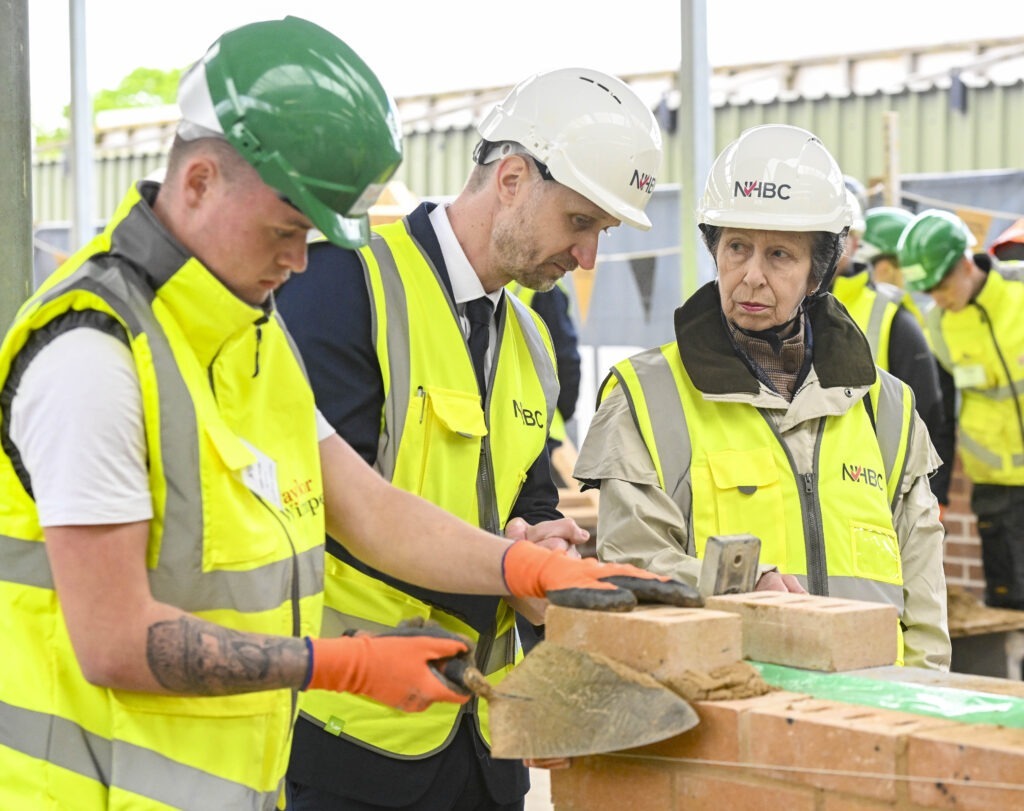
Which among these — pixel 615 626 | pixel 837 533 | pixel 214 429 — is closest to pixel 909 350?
pixel 837 533

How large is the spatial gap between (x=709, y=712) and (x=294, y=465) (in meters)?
0.74

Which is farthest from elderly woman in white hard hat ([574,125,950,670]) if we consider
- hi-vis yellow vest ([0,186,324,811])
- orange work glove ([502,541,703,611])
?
hi-vis yellow vest ([0,186,324,811])

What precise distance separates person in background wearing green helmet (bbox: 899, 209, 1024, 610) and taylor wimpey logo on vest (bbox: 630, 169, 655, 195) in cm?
434

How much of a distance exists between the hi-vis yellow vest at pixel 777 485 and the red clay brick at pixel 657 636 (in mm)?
787

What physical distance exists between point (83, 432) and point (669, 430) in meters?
1.54

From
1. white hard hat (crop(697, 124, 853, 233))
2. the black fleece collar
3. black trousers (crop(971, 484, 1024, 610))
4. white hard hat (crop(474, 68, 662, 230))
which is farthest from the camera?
black trousers (crop(971, 484, 1024, 610))

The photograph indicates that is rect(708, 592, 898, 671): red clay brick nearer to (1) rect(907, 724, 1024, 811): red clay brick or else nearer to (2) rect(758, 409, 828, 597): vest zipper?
(1) rect(907, 724, 1024, 811): red clay brick

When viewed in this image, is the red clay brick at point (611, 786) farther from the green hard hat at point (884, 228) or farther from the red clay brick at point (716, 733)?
the green hard hat at point (884, 228)

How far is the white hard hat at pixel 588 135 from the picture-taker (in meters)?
2.76

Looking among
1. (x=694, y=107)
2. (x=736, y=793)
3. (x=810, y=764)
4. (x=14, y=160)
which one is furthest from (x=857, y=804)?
(x=694, y=107)

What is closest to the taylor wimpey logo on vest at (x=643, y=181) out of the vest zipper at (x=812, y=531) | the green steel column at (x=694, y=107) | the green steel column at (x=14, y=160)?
the vest zipper at (x=812, y=531)

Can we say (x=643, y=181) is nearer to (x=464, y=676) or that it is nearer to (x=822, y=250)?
(x=822, y=250)

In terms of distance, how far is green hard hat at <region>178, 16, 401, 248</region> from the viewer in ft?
6.22

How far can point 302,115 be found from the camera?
190 centimetres
